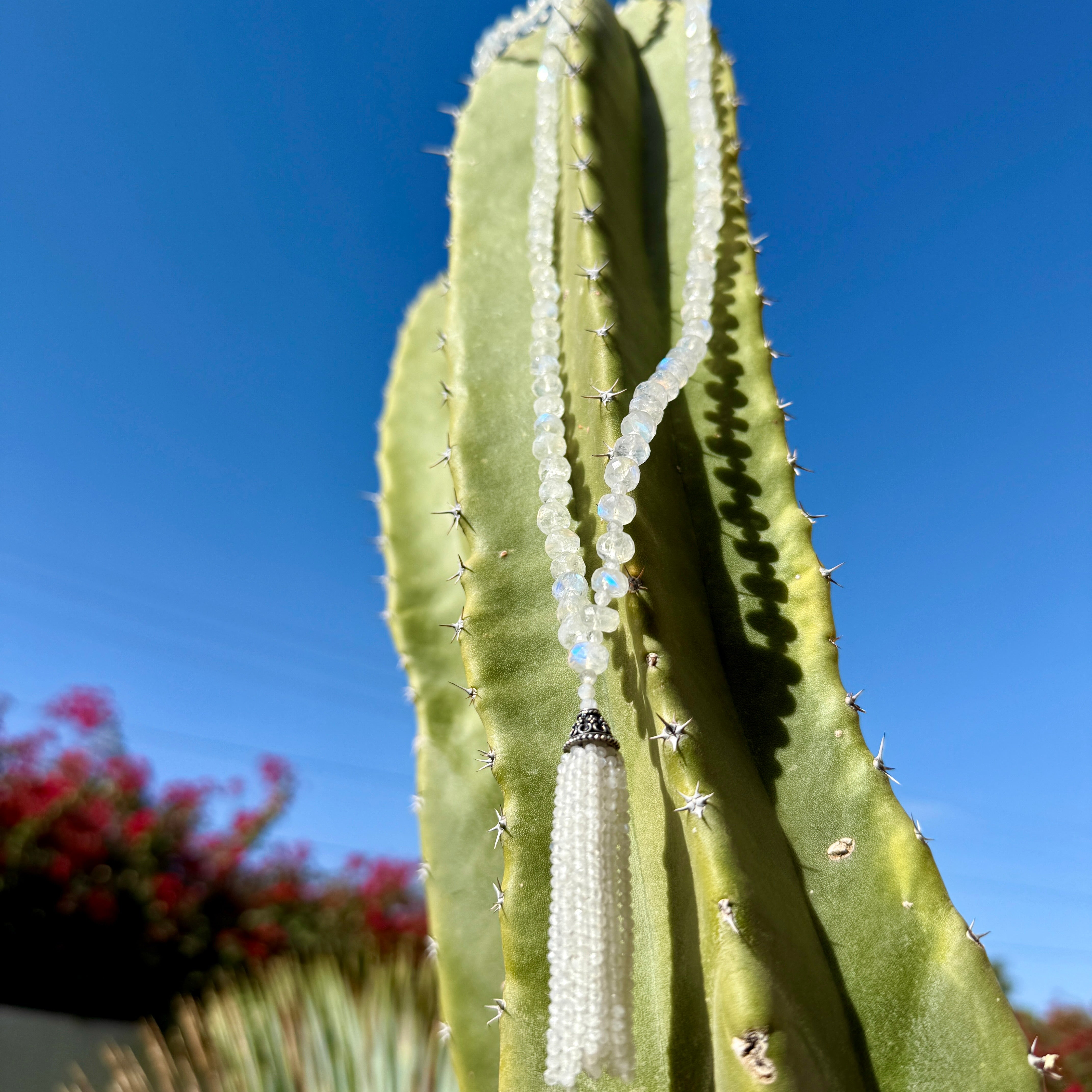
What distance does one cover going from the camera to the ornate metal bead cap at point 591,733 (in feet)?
3.09

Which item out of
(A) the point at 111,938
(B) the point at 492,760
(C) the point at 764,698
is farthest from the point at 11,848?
(C) the point at 764,698

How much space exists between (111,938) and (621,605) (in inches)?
181

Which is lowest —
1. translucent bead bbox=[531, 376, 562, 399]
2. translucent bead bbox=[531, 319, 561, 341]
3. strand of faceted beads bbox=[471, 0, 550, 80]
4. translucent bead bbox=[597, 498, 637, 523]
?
translucent bead bbox=[597, 498, 637, 523]

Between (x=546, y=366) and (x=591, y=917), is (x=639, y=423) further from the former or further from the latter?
(x=591, y=917)

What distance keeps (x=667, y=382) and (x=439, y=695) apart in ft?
2.51

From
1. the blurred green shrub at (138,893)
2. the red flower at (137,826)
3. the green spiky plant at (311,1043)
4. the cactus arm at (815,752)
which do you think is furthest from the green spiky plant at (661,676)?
the red flower at (137,826)

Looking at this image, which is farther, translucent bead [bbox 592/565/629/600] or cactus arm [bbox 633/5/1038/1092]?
translucent bead [bbox 592/565/629/600]

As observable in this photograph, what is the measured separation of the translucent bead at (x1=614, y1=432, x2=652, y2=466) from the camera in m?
1.07

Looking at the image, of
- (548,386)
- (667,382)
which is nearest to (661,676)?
(667,382)

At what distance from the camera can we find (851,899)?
95 centimetres

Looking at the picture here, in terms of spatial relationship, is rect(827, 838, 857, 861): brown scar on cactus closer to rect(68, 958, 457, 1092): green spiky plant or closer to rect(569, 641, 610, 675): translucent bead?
rect(569, 641, 610, 675): translucent bead

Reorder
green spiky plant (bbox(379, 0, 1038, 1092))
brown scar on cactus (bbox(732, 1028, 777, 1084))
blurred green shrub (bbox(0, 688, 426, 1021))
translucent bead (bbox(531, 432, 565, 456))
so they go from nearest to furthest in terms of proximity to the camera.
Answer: brown scar on cactus (bbox(732, 1028, 777, 1084)) < green spiky plant (bbox(379, 0, 1038, 1092)) < translucent bead (bbox(531, 432, 565, 456)) < blurred green shrub (bbox(0, 688, 426, 1021))

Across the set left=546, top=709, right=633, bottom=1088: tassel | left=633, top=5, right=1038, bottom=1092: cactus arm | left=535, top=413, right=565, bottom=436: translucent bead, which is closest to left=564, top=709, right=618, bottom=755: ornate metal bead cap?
left=546, top=709, right=633, bottom=1088: tassel

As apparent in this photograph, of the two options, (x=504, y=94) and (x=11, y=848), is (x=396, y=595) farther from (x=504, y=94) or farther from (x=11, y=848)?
(x=11, y=848)
